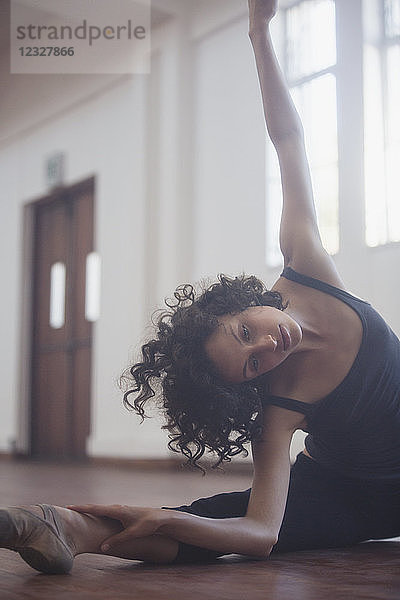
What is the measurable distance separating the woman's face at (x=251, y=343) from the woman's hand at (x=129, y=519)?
0.30 meters

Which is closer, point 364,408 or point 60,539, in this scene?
point 60,539

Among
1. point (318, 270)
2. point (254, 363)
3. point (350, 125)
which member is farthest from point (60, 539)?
point (350, 125)

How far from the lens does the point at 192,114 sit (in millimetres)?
5855

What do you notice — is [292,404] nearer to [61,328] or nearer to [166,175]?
[166,175]

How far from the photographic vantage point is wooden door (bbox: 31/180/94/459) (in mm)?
7008

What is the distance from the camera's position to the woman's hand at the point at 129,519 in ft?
4.82

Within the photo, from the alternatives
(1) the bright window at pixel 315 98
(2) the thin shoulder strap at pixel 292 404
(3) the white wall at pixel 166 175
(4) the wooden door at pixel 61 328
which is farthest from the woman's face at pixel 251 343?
(4) the wooden door at pixel 61 328

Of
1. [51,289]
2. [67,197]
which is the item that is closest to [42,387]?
[51,289]

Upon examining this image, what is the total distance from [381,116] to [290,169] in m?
2.77

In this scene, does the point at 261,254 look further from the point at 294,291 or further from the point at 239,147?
the point at 294,291

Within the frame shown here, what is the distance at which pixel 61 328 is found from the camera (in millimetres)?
7266

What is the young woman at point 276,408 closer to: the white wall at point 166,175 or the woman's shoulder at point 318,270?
the woman's shoulder at point 318,270

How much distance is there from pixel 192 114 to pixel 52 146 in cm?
196

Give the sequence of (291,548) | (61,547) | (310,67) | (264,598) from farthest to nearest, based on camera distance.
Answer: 1. (310,67)
2. (291,548)
3. (61,547)
4. (264,598)
